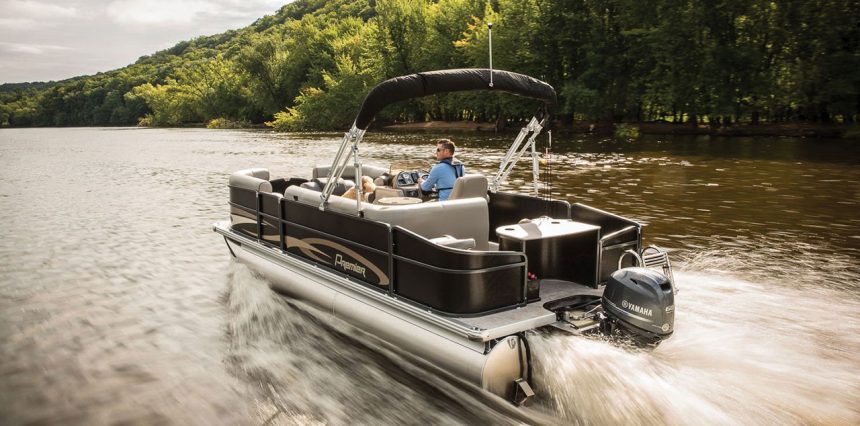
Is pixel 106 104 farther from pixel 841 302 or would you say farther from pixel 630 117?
pixel 841 302

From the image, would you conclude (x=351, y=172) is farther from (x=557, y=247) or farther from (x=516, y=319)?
(x=516, y=319)

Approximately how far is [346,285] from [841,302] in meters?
5.48

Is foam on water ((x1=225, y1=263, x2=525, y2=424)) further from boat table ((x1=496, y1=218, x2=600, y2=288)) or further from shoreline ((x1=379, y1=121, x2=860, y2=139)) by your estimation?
shoreline ((x1=379, y1=121, x2=860, y2=139))

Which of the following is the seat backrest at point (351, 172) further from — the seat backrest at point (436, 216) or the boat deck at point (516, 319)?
the boat deck at point (516, 319)

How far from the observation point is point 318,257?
6402 mm

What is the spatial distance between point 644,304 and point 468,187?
2.31 metres

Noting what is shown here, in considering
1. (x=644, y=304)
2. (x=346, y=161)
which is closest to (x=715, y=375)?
(x=644, y=304)

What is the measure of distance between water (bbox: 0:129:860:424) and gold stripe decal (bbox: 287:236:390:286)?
689 millimetres

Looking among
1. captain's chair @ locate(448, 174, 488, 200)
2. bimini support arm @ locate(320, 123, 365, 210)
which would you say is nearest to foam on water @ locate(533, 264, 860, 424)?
captain's chair @ locate(448, 174, 488, 200)

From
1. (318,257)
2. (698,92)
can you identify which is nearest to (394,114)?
(698,92)

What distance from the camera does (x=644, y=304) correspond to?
4.48 meters

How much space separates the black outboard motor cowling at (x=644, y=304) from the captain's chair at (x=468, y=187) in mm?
1993

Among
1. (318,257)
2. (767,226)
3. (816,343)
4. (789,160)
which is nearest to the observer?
(816,343)

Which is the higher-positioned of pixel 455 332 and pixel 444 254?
pixel 444 254
